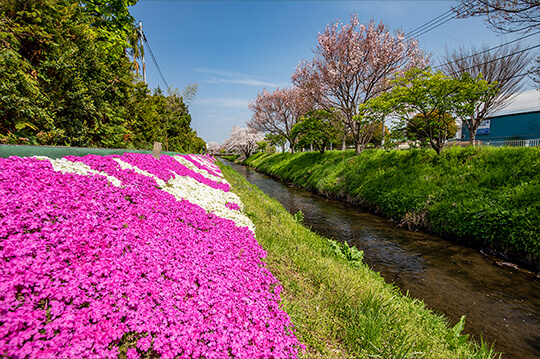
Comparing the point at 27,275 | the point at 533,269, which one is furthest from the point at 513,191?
the point at 27,275

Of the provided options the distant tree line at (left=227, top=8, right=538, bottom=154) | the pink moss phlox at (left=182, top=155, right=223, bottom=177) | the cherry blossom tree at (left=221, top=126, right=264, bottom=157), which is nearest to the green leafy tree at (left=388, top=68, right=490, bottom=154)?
the distant tree line at (left=227, top=8, right=538, bottom=154)

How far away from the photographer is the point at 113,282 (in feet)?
6.50

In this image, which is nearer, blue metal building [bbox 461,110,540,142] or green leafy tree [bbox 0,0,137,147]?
green leafy tree [bbox 0,0,137,147]

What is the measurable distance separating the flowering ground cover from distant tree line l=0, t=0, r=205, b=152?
3.25 metres

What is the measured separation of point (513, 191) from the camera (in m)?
7.73

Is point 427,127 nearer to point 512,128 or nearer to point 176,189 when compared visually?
point 176,189

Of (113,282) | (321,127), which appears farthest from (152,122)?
(321,127)

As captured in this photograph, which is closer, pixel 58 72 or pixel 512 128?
pixel 58 72

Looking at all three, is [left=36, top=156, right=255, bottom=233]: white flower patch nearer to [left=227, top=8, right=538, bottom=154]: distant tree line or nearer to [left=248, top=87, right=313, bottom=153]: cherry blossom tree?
[left=227, top=8, right=538, bottom=154]: distant tree line

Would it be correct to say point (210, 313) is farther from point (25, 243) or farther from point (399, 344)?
point (399, 344)

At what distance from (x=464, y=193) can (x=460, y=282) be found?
15.9ft

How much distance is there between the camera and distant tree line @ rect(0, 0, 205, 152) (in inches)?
208

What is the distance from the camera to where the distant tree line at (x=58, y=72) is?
5.29 meters

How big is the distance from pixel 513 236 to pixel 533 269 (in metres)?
0.94
